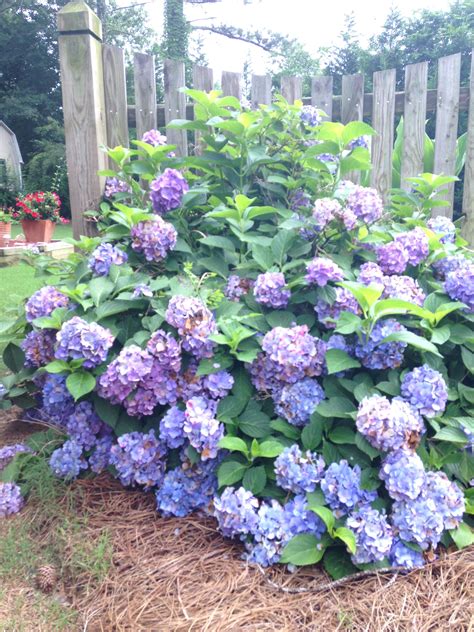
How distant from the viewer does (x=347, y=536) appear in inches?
52.2

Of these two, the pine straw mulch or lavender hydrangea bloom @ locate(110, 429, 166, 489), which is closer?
the pine straw mulch

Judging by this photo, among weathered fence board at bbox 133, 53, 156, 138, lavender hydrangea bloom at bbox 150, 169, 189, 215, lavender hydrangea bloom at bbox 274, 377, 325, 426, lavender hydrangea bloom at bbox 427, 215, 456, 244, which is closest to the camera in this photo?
lavender hydrangea bloom at bbox 274, 377, 325, 426

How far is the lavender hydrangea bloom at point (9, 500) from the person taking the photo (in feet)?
5.81

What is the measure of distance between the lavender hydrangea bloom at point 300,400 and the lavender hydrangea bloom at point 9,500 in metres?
0.91

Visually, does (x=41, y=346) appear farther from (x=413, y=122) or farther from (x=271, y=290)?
(x=413, y=122)

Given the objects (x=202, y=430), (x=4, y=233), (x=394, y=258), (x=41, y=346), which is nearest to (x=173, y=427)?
(x=202, y=430)

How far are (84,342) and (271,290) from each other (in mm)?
583

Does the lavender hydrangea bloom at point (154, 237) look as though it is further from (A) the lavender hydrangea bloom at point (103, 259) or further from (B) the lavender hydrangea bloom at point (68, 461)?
(B) the lavender hydrangea bloom at point (68, 461)

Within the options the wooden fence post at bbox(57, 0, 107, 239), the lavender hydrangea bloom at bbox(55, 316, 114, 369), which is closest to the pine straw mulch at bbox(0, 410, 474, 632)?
the lavender hydrangea bloom at bbox(55, 316, 114, 369)

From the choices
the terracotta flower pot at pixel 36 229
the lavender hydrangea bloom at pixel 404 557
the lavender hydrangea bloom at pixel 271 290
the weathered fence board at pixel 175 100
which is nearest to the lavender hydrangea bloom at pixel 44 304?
the lavender hydrangea bloom at pixel 271 290

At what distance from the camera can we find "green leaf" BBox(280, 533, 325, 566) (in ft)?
4.46

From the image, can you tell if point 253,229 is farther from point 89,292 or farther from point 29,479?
point 29,479

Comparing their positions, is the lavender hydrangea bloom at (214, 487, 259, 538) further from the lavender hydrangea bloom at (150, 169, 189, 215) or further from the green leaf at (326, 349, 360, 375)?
the lavender hydrangea bloom at (150, 169, 189, 215)

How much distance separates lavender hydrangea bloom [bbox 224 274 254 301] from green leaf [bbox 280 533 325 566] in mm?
802
